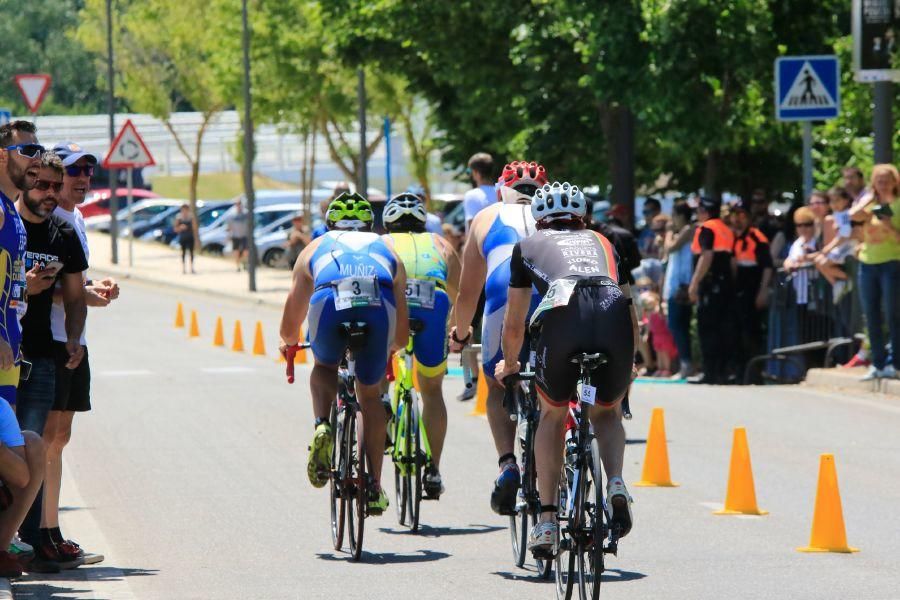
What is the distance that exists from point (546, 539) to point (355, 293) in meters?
1.97

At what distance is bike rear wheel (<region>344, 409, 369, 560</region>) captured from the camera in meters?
9.52

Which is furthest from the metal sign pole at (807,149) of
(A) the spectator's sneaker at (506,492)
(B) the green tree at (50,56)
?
(B) the green tree at (50,56)

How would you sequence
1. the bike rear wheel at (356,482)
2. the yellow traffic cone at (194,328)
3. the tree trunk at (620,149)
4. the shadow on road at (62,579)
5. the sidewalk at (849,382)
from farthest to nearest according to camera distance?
the tree trunk at (620,149) < the yellow traffic cone at (194,328) < the sidewalk at (849,382) < the bike rear wheel at (356,482) < the shadow on road at (62,579)

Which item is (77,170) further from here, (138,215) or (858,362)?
(138,215)

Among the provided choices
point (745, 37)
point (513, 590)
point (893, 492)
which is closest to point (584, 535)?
point (513, 590)

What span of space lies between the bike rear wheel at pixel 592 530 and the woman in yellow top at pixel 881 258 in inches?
353

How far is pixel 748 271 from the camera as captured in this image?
1908 centimetres

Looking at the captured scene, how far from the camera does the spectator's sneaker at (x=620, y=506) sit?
770 centimetres

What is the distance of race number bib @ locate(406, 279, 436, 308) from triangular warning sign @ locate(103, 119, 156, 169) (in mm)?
27488

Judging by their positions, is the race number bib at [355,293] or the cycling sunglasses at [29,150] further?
the race number bib at [355,293]

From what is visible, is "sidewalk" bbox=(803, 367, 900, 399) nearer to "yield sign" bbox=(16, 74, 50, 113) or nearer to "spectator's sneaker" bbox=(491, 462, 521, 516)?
"spectator's sneaker" bbox=(491, 462, 521, 516)

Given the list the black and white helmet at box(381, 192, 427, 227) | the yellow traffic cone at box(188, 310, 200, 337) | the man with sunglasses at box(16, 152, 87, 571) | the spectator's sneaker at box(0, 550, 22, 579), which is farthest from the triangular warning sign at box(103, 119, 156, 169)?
the spectator's sneaker at box(0, 550, 22, 579)

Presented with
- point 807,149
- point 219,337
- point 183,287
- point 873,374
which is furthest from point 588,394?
point 183,287

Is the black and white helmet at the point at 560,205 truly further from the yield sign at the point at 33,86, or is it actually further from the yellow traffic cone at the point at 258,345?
the yield sign at the point at 33,86
